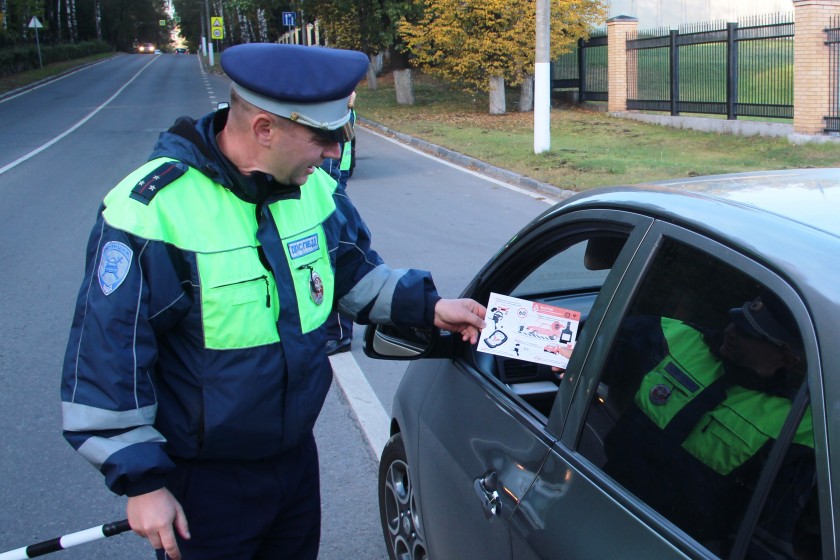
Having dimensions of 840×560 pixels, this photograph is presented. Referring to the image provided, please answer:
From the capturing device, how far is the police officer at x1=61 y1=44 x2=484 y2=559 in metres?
1.92

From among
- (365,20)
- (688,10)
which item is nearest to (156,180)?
(365,20)

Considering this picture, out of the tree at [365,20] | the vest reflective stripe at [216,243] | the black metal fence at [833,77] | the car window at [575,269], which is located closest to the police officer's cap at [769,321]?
the car window at [575,269]

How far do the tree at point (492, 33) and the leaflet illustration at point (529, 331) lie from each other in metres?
19.8

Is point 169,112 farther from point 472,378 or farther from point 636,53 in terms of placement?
point 472,378

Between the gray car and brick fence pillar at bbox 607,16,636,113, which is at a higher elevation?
brick fence pillar at bbox 607,16,636,113

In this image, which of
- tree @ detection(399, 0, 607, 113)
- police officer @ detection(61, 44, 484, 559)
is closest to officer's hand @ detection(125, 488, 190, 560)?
police officer @ detection(61, 44, 484, 559)

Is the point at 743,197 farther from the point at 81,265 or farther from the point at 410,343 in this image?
the point at 81,265

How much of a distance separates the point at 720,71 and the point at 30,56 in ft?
134

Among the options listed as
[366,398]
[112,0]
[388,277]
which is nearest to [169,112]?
[366,398]

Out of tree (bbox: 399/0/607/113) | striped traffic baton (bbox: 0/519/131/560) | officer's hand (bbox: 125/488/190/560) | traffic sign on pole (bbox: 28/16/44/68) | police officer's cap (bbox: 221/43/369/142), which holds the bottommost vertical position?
striped traffic baton (bbox: 0/519/131/560)

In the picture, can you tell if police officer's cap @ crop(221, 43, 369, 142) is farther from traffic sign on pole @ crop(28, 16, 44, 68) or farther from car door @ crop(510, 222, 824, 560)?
traffic sign on pole @ crop(28, 16, 44, 68)

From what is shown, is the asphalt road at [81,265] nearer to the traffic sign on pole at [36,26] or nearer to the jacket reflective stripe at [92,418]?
the jacket reflective stripe at [92,418]

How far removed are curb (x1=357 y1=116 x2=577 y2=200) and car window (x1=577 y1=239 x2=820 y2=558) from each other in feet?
22.1

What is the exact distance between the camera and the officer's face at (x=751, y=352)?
1607 mm
